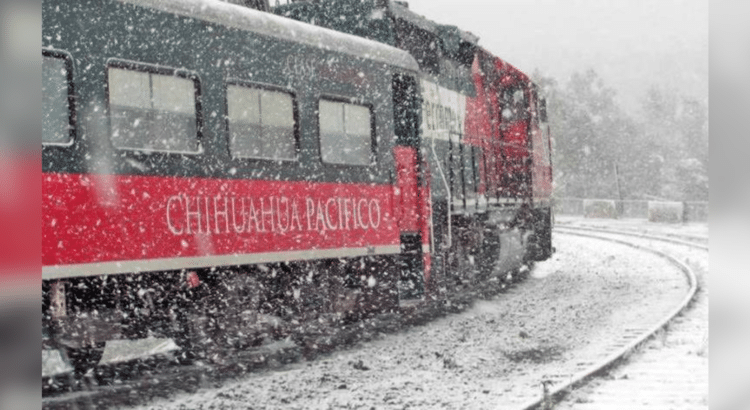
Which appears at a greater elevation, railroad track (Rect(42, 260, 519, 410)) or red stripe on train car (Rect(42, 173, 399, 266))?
red stripe on train car (Rect(42, 173, 399, 266))

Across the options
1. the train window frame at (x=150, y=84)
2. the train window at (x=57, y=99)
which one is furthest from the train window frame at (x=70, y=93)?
the train window frame at (x=150, y=84)

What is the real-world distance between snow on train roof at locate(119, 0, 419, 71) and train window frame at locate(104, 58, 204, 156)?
1.56ft

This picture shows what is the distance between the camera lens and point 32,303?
4.73ft

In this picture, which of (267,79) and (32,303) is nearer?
(32,303)

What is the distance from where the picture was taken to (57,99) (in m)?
5.27

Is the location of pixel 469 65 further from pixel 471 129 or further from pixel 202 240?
pixel 202 240

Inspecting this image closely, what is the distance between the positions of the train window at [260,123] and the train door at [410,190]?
6.29 feet

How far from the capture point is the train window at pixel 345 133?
762cm

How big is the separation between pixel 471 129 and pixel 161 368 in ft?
22.2

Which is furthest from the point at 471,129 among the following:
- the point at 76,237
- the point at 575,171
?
the point at 575,171

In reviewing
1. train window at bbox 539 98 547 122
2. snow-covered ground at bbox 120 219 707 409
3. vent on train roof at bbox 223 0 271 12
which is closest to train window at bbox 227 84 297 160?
vent on train roof at bbox 223 0 271 12

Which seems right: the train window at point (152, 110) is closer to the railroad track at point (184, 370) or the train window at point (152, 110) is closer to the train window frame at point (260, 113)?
the train window frame at point (260, 113)

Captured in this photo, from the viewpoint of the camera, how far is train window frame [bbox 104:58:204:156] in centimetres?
554

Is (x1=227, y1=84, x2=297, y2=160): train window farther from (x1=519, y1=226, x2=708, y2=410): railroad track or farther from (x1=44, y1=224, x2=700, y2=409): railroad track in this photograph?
(x1=519, y1=226, x2=708, y2=410): railroad track
